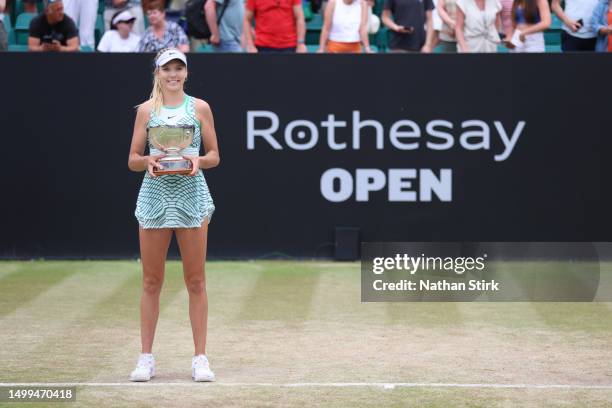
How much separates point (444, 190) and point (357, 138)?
1.00 meters

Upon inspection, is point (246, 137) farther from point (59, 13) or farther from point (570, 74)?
point (570, 74)

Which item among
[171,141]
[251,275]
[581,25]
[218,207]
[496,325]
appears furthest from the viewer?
[581,25]

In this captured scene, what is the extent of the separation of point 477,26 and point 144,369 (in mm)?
6789

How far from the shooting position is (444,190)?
1179 centimetres

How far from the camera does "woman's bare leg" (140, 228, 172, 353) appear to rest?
6.66 metres

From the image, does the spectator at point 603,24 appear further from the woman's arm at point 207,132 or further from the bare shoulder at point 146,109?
the bare shoulder at point 146,109

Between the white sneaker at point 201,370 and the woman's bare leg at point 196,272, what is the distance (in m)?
0.04

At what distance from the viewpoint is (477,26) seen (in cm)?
1227

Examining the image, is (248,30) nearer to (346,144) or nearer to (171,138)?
(346,144)

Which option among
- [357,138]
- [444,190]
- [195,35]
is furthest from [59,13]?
[444,190]

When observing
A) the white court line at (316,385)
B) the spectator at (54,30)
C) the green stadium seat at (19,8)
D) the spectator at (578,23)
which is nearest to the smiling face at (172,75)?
the white court line at (316,385)

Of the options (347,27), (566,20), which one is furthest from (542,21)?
(347,27)

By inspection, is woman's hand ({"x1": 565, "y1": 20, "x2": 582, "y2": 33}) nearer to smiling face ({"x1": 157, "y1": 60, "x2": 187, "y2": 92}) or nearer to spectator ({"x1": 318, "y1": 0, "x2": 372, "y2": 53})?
spectator ({"x1": 318, "y1": 0, "x2": 372, "y2": 53})

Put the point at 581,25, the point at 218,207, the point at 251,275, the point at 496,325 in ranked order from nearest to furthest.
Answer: the point at 496,325 < the point at 251,275 < the point at 218,207 < the point at 581,25
